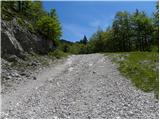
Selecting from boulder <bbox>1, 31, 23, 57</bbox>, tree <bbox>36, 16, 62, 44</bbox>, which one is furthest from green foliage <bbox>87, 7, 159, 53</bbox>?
boulder <bbox>1, 31, 23, 57</bbox>

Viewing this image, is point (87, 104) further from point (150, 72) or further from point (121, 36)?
point (121, 36)

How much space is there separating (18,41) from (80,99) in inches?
968

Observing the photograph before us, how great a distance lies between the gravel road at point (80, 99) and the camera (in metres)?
21.6

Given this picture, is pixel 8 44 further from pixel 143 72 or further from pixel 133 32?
pixel 133 32

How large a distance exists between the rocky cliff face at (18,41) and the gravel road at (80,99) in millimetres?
7921

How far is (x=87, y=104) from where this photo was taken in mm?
23922

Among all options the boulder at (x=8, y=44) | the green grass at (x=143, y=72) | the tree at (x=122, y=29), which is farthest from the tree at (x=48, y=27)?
the tree at (x=122, y=29)

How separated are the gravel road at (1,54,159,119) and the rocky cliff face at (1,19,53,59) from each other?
26.0ft

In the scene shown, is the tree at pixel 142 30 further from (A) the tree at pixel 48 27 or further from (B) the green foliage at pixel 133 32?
(A) the tree at pixel 48 27

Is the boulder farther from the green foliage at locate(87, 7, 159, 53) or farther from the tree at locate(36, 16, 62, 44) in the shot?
the green foliage at locate(87, 7, 159, 53)

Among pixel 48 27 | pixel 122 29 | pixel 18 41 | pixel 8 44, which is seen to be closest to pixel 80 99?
pixel 8 44

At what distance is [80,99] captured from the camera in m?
25.6

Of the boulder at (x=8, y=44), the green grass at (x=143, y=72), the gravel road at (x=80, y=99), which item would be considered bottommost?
the gravel road at (x=80, y=99)

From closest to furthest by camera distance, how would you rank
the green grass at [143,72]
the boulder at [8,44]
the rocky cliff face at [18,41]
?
1. the green grass at [143,72]
2. the boulder at [8,44]
3. the rocky cliff face at [18,41]
